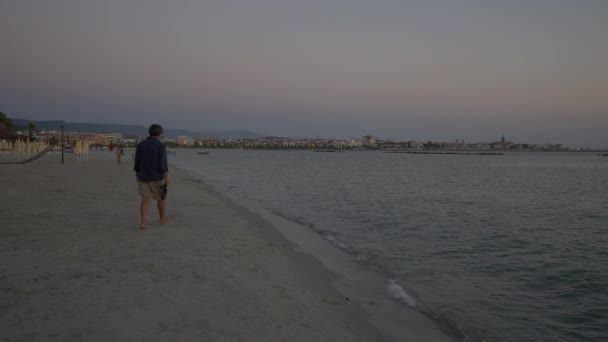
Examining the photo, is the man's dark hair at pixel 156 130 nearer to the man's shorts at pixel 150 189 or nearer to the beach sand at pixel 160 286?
the man's shorts at pixel 150 189

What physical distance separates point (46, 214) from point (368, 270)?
Answer: 7.53 m

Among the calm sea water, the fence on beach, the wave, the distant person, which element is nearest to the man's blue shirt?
the distant person

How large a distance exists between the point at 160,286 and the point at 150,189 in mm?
3676

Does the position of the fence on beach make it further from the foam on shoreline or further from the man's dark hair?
the foam on shoreline

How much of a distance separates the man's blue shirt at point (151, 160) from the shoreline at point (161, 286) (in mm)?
1114

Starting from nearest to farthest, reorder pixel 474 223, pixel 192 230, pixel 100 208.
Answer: pixel 192 230, pixel 100 208, pixel 474 223

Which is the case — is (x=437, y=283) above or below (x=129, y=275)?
below

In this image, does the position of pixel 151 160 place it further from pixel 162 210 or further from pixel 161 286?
pixel 161 286

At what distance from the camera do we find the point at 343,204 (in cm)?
1756

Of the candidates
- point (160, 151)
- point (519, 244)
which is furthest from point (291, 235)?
point (519, 244)

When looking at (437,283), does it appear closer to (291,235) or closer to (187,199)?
(291,235)

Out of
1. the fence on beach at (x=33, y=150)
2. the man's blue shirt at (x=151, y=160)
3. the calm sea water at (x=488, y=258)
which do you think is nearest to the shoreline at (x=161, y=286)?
the man's blue shirt at (x=151, y=160)

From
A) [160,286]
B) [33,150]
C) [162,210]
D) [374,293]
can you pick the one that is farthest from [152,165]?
[33,150]

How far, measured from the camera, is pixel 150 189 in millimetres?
8297
